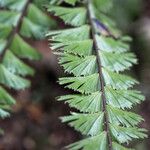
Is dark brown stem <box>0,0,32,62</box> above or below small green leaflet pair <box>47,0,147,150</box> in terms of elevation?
above

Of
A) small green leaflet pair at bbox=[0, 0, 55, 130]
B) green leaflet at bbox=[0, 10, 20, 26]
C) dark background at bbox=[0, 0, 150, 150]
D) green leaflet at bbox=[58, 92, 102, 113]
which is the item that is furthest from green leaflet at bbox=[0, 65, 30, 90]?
dark background at bbox=[0, 0, 150, 150]

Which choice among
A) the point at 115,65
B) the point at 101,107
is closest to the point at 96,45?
the point at 115,65

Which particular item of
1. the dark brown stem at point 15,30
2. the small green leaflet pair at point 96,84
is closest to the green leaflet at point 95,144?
the small green leaflet pair at point 96,84

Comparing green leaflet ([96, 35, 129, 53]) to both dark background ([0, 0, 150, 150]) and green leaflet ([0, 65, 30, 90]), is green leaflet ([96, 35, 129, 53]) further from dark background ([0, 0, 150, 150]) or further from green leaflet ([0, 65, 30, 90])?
dark background ([0, 0, 150, 150])

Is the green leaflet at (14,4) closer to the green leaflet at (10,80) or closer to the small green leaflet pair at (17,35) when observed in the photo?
the small green leaflet pair at (17,35)

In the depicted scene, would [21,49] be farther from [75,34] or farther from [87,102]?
[87,102]

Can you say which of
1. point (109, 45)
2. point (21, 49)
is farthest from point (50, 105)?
point (109, 45)
